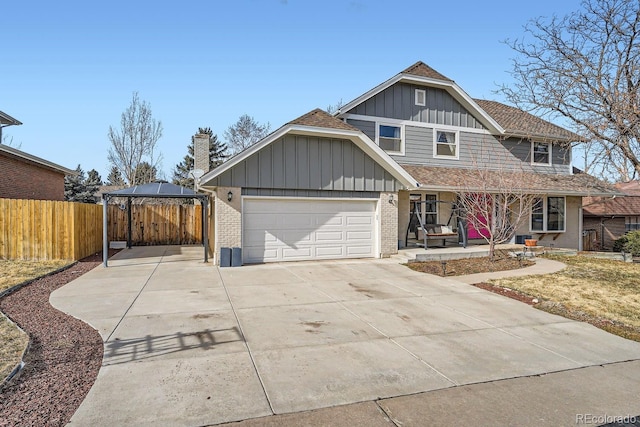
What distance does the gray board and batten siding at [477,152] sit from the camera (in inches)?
632

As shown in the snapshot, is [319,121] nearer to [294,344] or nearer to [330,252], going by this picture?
[330,252]

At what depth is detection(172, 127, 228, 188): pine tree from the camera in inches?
1476

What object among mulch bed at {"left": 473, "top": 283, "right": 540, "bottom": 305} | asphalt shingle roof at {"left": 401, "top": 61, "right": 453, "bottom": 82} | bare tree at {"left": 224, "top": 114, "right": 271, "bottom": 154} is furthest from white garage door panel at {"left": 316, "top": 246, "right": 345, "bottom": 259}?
bare tree at {"left": 224, "top": 114, "right": 271, "bottom": 154}

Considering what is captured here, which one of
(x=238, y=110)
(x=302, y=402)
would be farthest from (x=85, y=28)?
(x=238, y=110)

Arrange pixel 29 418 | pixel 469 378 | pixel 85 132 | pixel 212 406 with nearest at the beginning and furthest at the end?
pixel 29 418, pixel 212 406, pixel 469 378, pixel 85 132

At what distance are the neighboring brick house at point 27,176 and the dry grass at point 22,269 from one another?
4.63m

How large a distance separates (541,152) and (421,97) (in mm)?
7086

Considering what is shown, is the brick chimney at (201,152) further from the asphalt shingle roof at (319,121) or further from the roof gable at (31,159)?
the roof gable at (31,159)

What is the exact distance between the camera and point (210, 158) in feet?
123

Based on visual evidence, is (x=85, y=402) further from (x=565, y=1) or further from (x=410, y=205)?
(x=565, y=1)

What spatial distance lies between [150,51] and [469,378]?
13.5 metres

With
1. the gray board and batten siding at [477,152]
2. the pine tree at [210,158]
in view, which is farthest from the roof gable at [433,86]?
the pine tree at [210,158]

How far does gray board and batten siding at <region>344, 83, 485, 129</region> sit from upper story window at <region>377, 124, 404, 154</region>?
0.45m

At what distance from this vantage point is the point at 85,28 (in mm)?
11391
